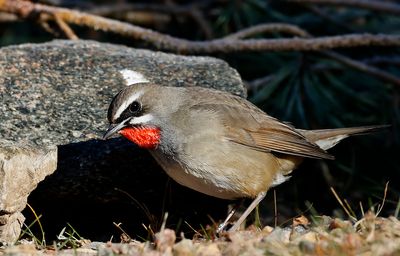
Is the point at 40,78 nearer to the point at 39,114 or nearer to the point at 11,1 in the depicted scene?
the point at 39,114

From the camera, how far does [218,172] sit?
19.7 feet

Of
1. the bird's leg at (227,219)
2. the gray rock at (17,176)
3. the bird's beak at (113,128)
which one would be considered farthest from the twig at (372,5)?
the gray rock at (17,176)

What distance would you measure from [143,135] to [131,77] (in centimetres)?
118

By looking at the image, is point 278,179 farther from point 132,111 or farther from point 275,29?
point 275,29

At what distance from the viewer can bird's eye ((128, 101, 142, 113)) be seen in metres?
5.96

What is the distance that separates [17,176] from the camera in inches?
222

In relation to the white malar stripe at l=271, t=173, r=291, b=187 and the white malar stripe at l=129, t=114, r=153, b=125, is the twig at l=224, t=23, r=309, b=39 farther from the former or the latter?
the white malar stripe at l=129, t=114, r=153, b=125

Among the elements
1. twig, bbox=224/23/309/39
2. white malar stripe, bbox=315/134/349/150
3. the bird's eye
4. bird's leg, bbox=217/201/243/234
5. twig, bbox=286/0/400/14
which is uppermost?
twig, bbox=286/0/400/14

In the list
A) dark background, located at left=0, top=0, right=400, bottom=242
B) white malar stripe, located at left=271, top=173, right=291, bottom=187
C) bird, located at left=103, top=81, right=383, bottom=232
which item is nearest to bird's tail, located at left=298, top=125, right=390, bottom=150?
bird, located at left=103, top=81, right=383, bottom=232

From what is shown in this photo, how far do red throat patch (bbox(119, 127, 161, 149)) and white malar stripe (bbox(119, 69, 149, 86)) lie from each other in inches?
41.4

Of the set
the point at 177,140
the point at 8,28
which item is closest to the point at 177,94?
the point at 177,140

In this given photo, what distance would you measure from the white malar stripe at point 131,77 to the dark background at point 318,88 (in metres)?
2.15

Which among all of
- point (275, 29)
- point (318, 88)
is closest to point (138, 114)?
point (275, 29)

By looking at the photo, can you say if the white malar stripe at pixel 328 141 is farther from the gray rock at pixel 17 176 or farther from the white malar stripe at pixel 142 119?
the gray rock at pixel 17 176
